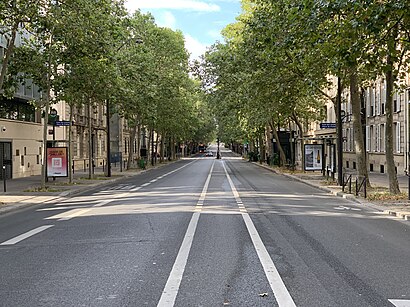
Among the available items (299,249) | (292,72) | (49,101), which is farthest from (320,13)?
(49,101)

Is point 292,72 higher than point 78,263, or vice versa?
point 292,72

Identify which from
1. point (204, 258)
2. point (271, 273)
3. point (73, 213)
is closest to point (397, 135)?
point (73, 213)

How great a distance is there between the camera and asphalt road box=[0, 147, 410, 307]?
616 cm

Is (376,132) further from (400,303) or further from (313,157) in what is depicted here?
(400,303)

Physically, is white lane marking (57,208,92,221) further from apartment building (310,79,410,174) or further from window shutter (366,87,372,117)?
window shutter (366,87,372,117)

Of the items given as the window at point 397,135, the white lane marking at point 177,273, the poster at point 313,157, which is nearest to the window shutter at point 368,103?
the window at point 397,135

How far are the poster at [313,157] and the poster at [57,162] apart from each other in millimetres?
14338

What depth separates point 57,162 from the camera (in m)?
27.3

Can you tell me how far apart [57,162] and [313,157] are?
1524cm

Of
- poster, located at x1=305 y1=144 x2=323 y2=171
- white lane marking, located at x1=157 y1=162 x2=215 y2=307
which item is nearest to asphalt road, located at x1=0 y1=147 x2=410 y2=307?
white lane marking, located at x1=157 y1=162 x2=215 y2=307

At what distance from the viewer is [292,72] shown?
25531 millimetres

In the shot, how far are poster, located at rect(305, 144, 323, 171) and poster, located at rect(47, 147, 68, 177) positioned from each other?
47.0 feet

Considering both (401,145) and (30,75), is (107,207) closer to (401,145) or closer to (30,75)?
(30,75)

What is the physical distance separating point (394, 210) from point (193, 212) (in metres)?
5.74
